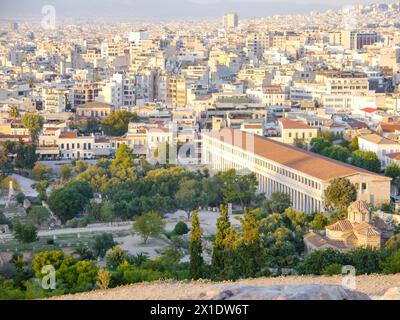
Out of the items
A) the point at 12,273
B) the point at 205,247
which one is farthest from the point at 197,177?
the point at 12,273

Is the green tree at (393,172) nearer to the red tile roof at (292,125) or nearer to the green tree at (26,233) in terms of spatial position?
the red tile roof at (292,125)

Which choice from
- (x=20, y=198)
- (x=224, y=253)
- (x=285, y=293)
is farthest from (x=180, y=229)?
(x=285, y=293)

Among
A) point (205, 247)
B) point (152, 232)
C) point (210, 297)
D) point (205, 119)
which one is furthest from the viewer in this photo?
point (205, 119)

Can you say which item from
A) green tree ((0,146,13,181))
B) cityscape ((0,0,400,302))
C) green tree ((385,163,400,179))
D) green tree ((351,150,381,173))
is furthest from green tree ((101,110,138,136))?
green tree ((385,163,400,179))

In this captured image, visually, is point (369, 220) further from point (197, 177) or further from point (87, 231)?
point (197, 177)

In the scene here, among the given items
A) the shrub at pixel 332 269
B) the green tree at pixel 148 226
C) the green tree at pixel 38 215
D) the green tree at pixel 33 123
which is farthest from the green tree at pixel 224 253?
the green tree at pixel 33 123

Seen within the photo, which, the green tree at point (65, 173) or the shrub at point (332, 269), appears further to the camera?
the green tree at point (65, 173)

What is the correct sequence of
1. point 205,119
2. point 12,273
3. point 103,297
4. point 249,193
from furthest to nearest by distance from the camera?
point 205,119 → point 249,193 → point 12,273 → point 103,297
